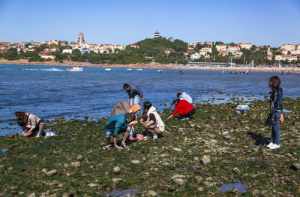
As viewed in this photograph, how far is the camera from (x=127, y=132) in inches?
607

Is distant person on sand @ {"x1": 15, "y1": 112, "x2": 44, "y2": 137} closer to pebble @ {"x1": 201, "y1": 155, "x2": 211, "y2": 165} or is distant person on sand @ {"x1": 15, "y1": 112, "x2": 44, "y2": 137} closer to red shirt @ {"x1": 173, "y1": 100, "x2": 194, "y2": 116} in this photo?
red shirt @ {"x1": 173, "y1": 100, "x2": 194, "y2": 116}

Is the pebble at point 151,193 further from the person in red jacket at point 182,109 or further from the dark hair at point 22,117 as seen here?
the person in red jacket at point 182,109

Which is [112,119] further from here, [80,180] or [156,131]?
[80,180]

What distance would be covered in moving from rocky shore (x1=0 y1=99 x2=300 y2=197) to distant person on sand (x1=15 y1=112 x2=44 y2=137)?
448mm

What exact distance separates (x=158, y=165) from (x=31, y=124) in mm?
6760

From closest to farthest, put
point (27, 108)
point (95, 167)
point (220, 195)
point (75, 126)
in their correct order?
point (220, 195) → point (95, 167) → point (75, 126) → point (27, 108)

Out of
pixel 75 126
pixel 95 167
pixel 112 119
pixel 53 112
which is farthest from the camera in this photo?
pixel 53 112

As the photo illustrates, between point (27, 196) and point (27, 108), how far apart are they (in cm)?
2526

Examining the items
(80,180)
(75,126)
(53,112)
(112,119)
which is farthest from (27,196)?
(53,112)

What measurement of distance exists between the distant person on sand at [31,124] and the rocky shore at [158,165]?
1.47ft

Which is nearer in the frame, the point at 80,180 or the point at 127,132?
the point at 80,180

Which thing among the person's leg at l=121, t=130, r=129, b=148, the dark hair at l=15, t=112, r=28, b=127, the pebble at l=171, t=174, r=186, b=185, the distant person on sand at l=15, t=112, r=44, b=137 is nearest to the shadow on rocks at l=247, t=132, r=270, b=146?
the person's leg at l=121, t=130, r=129, b=148

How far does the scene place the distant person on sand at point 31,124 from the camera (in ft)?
56.6

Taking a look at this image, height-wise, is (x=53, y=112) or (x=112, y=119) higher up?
(x=112, y=119)
